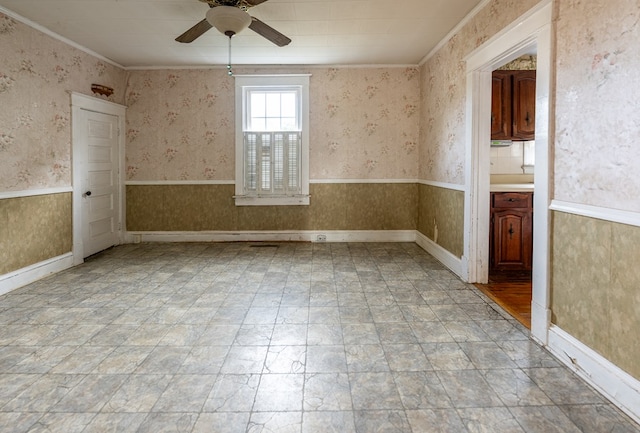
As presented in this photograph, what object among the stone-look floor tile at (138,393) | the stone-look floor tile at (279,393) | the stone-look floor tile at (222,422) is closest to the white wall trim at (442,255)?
the stone-look floor tile at (279,393)

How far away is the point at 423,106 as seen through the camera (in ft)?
19.3

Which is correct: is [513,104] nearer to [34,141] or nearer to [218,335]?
[218,335]

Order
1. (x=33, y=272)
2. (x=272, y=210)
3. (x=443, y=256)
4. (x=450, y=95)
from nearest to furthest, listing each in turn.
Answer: (x=33, y=272) → (x=450, y=95) → (x=443, y=256) → (x=272, y=210)

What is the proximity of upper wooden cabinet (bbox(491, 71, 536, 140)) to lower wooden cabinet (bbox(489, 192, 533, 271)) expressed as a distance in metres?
0.85

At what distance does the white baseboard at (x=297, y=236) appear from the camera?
622cm

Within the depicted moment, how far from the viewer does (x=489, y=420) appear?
1855 millimetres

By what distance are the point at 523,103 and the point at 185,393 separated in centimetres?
450

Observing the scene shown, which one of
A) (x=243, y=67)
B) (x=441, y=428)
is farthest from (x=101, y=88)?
(x=441, y=428)

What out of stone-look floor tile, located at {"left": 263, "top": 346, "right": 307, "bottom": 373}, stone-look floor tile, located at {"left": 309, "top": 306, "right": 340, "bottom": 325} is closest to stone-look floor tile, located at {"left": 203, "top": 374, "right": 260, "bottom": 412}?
stone-look floor tile, located at {"left": 263, "top": 346, "right": 307, "bottom": 373}

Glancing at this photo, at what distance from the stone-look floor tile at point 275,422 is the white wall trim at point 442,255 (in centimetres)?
279

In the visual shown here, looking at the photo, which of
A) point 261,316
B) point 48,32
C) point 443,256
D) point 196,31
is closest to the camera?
point 261,316

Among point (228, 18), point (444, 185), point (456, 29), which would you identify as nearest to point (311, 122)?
point (444, 185)

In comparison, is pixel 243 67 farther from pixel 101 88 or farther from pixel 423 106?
pixel 423 106

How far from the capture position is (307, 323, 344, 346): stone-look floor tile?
106 inches
